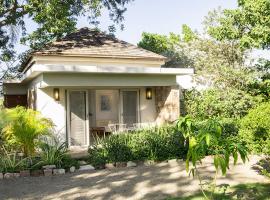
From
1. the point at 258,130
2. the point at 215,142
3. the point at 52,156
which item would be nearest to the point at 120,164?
Answer: the point at 52,156

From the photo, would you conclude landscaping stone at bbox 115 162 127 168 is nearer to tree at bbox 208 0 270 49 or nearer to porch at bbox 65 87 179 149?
porch at bbox 65 87 179 149

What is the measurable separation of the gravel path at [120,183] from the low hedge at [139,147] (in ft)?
2.12

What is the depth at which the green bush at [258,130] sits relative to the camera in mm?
8375

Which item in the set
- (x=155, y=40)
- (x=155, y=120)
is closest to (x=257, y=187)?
(x=155, y=120)

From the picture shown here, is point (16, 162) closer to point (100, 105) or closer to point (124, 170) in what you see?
point (124, 170)

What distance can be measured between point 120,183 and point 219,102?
8.96 m

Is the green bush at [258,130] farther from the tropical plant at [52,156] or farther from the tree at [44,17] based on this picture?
the tree at [44,17]

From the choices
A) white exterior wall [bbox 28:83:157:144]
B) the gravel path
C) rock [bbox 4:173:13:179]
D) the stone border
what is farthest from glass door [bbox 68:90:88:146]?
rock [bbox 4:173:13:179]

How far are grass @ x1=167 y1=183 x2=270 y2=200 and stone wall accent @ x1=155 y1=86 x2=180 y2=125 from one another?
7944 millimetres

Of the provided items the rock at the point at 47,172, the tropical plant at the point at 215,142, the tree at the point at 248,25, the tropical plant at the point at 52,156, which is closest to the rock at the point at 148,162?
the tropical plant at the point at 52,156

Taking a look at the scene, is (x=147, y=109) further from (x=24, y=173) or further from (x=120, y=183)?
(x=120, y=183)

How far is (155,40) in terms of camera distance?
30953 millimetres

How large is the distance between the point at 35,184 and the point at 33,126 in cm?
279

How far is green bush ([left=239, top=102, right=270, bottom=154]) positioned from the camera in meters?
8.38
